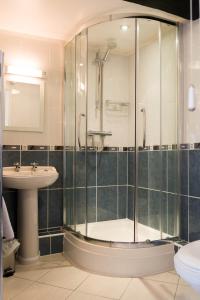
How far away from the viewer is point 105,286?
200cm

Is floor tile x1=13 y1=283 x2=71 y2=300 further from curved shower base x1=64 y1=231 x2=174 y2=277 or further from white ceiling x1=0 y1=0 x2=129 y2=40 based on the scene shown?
white ceiling x1=0 y1=0 x2=129 y2=40

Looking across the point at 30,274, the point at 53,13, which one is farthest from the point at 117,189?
the point at 53,13

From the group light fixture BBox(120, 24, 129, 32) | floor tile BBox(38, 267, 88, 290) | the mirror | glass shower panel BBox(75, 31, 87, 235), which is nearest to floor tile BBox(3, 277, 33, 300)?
floor tile BBox(38, 267, 88, 290)

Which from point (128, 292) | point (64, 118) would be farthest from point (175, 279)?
point (64, 118)

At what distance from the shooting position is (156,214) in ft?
8.38

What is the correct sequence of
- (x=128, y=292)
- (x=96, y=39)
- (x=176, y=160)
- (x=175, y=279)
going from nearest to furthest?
(x=128, y=292)
(x=175, y=279)
(x=176, y=160)
(x=96, y=39)

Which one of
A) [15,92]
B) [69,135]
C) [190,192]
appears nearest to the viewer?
[190,192]

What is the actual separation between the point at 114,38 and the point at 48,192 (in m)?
1.76

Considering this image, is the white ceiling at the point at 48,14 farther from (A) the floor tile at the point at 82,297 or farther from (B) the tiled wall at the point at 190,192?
(A) the floor tile at the point at 82,297

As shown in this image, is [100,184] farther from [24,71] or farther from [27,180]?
[24,71]

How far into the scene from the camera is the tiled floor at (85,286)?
1.85 metres

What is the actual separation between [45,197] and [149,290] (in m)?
1.33

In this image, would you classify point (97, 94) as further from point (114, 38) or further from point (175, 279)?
point (175, 279)

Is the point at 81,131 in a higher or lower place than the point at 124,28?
lower
